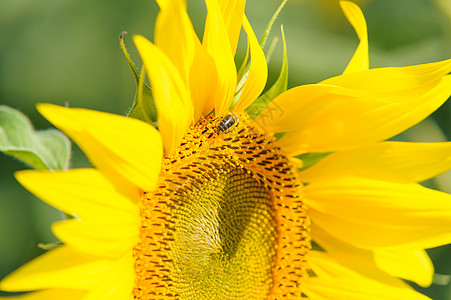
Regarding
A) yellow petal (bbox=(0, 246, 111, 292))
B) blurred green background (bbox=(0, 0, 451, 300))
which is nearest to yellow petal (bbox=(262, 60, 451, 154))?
yellow petal (bbox=(0, 246, 111, 292))

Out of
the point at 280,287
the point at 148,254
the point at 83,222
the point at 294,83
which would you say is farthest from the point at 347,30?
the point at 83,222

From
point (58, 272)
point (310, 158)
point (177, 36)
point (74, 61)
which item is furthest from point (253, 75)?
point (74, 61)

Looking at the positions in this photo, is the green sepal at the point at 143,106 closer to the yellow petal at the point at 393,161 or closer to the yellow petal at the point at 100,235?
the yellow petal at the point at 100,235

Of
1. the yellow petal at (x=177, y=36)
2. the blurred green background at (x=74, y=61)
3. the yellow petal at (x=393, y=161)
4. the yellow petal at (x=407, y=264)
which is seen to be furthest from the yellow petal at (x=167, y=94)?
the blurred green background at (x=74, y=61)

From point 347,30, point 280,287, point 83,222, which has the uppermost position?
point 347,30

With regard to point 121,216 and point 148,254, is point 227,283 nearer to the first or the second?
point 148,254

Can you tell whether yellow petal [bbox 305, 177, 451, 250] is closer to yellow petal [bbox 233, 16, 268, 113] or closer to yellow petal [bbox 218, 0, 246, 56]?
yellow petal [bbox 233, 16, 268, 113]
